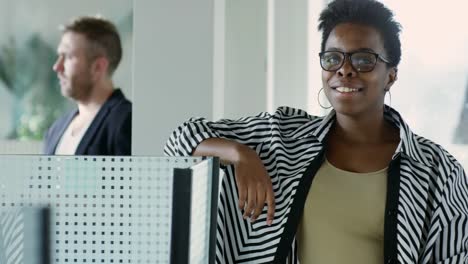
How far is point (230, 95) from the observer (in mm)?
2779

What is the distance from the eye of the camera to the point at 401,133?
152 centimetres

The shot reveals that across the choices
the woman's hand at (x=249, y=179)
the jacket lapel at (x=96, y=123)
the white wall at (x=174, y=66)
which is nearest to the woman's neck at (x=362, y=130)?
the woman's hand at (x=249, y=179)

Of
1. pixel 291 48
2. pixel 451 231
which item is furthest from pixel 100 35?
pixel 451 231

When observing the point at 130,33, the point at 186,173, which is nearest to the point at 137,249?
the point at 186,173

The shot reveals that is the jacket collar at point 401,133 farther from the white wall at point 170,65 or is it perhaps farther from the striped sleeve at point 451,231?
the white wall at point 170,65

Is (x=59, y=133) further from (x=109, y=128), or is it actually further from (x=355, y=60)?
(x=355, y=60)

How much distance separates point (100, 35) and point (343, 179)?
1477 millimetres

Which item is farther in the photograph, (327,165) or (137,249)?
(327,165)

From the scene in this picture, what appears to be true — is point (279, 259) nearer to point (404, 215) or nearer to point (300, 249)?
point (300, 249)

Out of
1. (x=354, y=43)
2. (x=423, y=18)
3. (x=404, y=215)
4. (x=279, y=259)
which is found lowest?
(x=279, y=259)

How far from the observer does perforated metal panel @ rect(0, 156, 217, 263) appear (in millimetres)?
1040

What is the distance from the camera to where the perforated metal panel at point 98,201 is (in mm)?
1040

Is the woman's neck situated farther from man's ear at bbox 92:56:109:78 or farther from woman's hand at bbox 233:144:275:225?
man's ear at bbox 92:56:109:78

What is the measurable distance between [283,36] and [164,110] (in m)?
0.77
